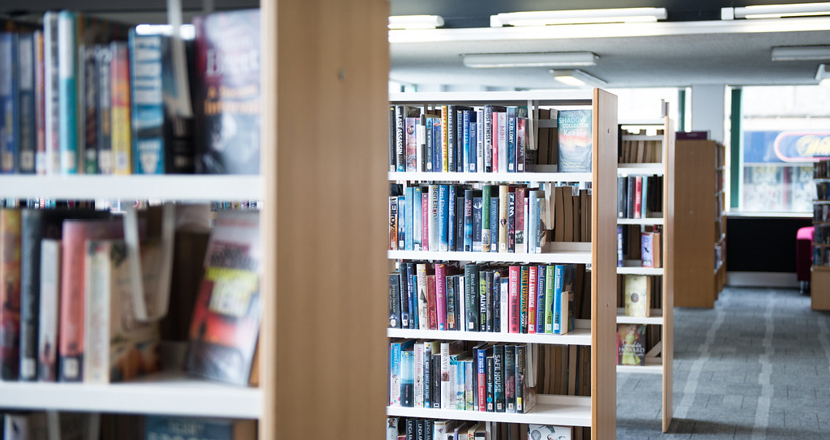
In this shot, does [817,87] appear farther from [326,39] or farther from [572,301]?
[326,39]

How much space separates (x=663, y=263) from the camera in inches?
212

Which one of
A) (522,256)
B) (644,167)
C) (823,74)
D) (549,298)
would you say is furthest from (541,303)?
(823,74)

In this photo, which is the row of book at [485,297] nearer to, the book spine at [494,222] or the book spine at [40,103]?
the book spine at [494,222]

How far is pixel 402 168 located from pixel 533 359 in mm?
1026

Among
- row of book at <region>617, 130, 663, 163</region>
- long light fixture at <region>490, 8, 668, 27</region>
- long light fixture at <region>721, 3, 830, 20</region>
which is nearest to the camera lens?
row of book at <region>617, 130, 663, 163</region>

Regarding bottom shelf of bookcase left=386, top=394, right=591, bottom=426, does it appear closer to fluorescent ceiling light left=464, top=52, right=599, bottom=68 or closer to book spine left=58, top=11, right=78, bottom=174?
book spine left=58, top=11, right=78, bottom=174

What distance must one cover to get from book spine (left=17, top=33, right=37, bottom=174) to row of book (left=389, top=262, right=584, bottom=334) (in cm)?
251

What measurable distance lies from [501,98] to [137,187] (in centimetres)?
262

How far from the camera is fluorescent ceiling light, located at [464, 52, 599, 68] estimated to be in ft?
31.9

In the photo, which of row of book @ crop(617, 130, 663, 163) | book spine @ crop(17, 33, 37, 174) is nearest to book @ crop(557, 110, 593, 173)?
row of book @ crop(617, 130, 663, 163)

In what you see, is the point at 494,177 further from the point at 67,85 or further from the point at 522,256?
the point at 67,85

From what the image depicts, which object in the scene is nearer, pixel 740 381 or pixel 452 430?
pixel 452 430

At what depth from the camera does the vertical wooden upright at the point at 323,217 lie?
131 cm

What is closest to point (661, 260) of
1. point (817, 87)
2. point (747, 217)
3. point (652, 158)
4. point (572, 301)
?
point (652, 158)
